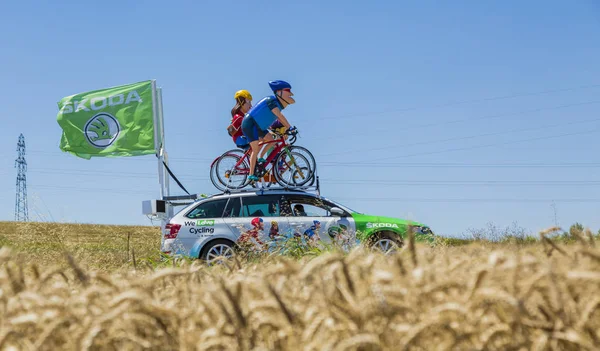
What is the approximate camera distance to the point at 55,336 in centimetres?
168

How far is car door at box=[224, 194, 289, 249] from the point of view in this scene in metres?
12.1

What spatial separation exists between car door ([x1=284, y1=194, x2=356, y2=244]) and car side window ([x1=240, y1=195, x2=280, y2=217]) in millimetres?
225

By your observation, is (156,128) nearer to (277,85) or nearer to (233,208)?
(277,85)

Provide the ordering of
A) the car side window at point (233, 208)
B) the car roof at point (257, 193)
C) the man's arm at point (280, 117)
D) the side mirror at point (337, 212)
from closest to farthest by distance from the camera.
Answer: the side mirror at point (337, 212) < the car side window at point (233, 208) < the car roof at point (257, 193) < the man's arm at point (280, 117)

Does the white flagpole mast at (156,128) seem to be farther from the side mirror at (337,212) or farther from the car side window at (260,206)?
the side mirror at (337,212)

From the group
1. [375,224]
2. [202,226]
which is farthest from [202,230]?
[375,224]

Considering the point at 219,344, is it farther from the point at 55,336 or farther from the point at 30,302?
the point at 30,302

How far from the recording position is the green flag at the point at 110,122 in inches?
679

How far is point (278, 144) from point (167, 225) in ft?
9.44

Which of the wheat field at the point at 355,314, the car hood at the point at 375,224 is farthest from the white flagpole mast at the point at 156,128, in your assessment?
the wheat field at the point at 355,314

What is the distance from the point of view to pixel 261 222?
12.2m

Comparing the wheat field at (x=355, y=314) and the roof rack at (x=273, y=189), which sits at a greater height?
the roof rack at (x=273, y=189)

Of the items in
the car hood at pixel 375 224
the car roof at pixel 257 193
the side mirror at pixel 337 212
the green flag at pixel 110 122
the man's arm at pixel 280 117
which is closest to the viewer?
the side mirror at pixel 337 212

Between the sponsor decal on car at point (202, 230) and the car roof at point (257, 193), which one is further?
the car roof at point (257, 193)
